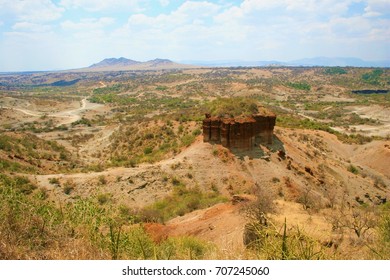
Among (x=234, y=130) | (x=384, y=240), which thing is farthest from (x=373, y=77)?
(x=384, y=240)

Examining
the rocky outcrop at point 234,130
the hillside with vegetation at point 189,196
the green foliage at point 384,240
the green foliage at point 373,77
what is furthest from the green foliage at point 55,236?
the green foliage at point 373,77

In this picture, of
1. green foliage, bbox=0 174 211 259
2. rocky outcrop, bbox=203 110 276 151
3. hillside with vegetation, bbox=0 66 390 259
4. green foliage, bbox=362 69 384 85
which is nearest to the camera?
green foliage, bbox=0 174 211 259

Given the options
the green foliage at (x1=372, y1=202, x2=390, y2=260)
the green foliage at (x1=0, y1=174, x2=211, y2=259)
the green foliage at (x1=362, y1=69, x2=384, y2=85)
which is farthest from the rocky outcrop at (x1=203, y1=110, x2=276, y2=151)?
the green foliage at (x1=362, y1=69, x2=384, y2=85)

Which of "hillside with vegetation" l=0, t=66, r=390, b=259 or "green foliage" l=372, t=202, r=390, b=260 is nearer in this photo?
"hillside with vegetation" l=0, t=66, r=390, b=259

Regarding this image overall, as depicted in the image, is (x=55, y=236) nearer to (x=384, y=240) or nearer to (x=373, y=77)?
(x=384, y=240)

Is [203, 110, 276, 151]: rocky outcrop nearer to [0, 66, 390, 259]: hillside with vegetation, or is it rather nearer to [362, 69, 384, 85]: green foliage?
[0, 66, 390, 259]: hillside with vegetation

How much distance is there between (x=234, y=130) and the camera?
2200cm

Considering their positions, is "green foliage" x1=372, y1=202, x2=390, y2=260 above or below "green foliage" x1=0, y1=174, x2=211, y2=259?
below

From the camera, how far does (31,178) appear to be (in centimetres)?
1814

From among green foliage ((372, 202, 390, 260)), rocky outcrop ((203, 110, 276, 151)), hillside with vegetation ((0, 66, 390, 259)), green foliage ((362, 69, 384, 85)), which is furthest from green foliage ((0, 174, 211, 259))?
green foliage ((362, 69, 384, 85))

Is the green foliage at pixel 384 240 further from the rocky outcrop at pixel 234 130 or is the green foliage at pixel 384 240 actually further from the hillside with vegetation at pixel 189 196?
the rocky outcrop at pixel 234 130

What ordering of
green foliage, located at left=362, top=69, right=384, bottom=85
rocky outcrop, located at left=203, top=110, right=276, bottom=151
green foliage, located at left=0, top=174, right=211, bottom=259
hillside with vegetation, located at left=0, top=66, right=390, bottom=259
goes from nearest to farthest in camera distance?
1. green foliage, located at left=0, top=174, right=211, bottom=259
2. hillside with vegetation, located at left=0, top=66, right=390, bottom=259
3. rocky outcrop, located at left=203, top=110, right=276, bottom=151
4. green foliage, located at left=362, top=69, right=384, bottom=85

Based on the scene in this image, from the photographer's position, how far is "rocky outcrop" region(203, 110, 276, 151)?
22000 millimetres

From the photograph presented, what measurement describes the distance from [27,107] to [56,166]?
217 feet
